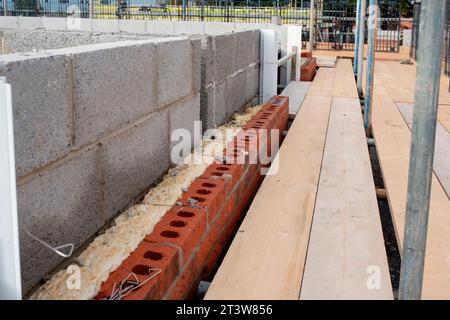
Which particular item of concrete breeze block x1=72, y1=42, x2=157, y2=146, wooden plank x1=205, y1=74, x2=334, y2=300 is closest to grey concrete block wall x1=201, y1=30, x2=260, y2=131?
wooden plank x1=205, y1=74, x2=334, y2=300

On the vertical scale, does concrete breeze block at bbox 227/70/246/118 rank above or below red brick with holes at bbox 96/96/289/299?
above

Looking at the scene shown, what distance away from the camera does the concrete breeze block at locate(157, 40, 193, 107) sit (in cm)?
399

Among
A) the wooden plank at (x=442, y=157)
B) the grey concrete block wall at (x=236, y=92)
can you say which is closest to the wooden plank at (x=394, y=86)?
the wooden plank at (x=442, y=157)

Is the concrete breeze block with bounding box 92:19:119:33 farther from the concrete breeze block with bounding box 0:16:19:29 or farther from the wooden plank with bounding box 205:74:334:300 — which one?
the wooden plank with bounding box 205:74:334:300

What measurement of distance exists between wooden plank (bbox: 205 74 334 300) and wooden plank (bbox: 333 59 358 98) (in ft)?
12.9

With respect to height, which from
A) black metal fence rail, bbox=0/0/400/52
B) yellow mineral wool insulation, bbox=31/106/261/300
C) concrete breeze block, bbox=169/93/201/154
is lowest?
yellow mineral wool insulation, bbox=31/106/261/300

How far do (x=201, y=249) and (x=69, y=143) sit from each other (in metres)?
0.96

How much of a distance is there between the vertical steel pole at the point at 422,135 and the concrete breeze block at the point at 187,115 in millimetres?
2537

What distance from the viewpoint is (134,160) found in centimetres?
357

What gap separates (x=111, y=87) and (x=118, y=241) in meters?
0.84

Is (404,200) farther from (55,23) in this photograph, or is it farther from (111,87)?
(55,23)

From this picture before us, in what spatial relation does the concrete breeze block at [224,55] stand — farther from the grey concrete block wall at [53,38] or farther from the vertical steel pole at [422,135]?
the vertical steel pole at [422,135]

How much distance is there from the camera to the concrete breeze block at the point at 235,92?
6.15 m
